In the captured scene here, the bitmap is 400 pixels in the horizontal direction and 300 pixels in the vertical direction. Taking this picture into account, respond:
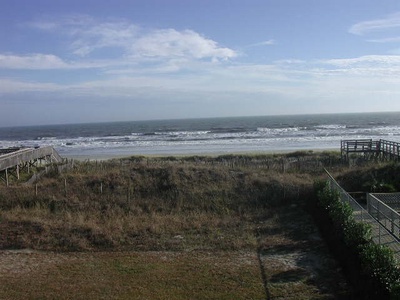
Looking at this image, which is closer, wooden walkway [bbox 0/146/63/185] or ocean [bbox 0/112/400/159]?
wooden walkway [bbox 0/146/63/185]

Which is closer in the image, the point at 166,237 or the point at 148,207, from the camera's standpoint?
the point at 166,237

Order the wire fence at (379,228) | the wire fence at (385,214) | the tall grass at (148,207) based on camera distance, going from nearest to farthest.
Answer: the wire fence at (379,228)
the wire fence at (385,214)
the tall grass at (148,207)

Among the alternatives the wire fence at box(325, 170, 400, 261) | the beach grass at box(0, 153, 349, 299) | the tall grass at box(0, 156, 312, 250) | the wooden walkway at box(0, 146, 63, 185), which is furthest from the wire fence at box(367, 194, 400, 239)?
the wooden walkway at box(0, 146, 63, 185)

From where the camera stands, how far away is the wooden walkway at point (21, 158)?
30.0 meters

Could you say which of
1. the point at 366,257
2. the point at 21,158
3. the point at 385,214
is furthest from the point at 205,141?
the point at 366,257

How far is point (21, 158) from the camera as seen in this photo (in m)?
32.7

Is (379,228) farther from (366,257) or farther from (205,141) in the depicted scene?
(205,141)

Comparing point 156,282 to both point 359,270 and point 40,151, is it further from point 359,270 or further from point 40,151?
point 40,151

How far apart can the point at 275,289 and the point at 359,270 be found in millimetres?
2338

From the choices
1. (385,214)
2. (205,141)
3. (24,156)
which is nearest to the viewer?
(385,214)

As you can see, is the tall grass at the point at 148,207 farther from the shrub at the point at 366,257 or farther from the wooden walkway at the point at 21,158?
the shrub at the point at 366,257

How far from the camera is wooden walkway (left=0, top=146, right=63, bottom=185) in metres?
30.0

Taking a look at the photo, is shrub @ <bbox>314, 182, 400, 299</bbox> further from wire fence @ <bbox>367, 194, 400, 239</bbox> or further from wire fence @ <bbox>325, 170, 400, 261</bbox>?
wire fence @ <bbox>367, 194, 400, 239</bbox>

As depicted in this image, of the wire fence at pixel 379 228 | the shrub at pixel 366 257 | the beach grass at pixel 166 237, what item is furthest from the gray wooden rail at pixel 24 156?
the wire fence at pixel 379 228
